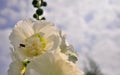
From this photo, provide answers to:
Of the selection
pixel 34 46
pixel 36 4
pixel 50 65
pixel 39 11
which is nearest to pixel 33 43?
pixel 34 46

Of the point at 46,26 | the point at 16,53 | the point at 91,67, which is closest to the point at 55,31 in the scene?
the point at 46,26

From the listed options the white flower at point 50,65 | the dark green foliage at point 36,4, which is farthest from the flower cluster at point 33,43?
the dark green foliage at point 36,4

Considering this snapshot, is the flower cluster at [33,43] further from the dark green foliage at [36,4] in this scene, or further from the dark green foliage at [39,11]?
the dark green foliage at [36,4]

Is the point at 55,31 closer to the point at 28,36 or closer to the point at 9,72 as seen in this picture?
the point at 28,36

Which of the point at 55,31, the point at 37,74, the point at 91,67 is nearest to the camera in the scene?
the point at 37,74

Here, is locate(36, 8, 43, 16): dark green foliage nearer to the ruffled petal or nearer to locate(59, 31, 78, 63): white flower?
the ruffled petal

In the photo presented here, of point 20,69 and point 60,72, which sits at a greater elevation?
point 20,69

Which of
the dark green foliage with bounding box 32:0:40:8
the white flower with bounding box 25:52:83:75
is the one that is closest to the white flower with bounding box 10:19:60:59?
the white flower with bounding box 25:52:83:75
